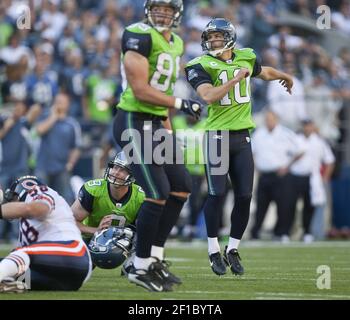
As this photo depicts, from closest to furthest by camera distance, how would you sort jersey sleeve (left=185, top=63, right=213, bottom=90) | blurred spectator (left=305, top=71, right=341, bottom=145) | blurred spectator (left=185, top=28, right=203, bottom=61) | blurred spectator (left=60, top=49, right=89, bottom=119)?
jersey sleeve (left=185, top=63, right=213, bottom=90), blurred spectator (left=60, top=49, right=89, bottom=119), blurred spectator (left=305, top=71, right=341, bottom=145), blurred spectator (left=185, top=28, right=203, bottom=61)

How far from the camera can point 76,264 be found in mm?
6832

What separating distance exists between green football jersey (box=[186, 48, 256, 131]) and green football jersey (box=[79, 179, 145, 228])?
2.97ft

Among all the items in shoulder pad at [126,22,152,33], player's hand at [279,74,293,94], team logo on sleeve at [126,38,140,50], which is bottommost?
player's hand at [279,74,293,94]

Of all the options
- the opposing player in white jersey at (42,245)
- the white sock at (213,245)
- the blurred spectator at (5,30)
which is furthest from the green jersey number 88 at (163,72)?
the blurred spectator at (5,30)

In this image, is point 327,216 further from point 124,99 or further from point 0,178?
point 124,99

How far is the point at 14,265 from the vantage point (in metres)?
6.59

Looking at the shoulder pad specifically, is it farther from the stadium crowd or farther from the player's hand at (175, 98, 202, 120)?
the stadium crowd

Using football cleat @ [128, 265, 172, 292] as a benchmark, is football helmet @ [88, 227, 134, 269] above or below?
below

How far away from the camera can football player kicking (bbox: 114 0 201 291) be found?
272 inches

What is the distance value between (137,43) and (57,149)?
7.18 m

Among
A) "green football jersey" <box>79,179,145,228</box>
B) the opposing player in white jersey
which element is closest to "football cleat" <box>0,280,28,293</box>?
the opposing player in white jersey

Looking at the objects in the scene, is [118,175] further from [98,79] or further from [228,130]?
[98,79]

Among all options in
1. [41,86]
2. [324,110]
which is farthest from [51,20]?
[324,110]
